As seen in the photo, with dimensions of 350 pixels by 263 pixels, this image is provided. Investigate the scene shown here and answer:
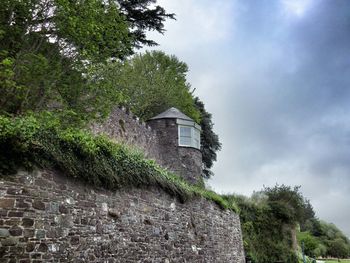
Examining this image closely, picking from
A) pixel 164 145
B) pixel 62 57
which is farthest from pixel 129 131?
pixel 62 57

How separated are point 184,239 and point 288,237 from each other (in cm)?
1690

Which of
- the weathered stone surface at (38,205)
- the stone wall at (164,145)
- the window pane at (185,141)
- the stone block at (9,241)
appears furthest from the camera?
the window pane at (185,141)

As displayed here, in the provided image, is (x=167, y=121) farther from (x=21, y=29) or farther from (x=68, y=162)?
(x=68, y=162)

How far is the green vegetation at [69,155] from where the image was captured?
776 centimetres

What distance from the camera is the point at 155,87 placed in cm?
3312

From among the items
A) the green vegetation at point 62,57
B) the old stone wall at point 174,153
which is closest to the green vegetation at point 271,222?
the old stone wall at point 174,153

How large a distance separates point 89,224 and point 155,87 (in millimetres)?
24462

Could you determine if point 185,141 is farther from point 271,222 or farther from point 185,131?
point 271,222

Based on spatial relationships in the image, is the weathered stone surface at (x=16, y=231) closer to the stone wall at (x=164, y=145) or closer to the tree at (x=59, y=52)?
the tree at (x=59, y=52)

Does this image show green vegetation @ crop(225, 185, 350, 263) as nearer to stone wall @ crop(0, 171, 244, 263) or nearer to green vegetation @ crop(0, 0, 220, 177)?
stone wall @ crop(0, 171, 244, 263)

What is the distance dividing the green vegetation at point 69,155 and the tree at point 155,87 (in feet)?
60.0

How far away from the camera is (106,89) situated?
43.9 feet

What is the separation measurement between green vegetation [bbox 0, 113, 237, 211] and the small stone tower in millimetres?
11114

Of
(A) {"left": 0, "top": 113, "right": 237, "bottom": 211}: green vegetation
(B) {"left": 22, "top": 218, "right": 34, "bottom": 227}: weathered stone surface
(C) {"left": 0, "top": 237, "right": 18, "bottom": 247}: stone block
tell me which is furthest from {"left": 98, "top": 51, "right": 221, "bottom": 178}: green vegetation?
(C) {"left": 0, "top": 237, "right": 18, "bottom": 247}: stone block
